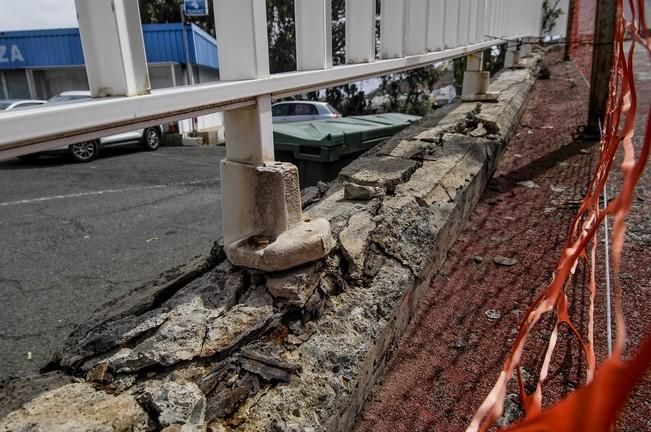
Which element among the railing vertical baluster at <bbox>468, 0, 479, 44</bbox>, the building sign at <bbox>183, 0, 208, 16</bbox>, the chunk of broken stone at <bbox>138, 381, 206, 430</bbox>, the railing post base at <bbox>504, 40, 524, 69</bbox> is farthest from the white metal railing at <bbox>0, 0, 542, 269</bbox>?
the building sign at <bbox>183, 0, 208, 16</bbox>

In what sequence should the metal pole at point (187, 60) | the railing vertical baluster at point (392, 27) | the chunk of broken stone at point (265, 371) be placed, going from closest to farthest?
1. the chunk of broken stone at point (265, 371)
2. the railing vertical baluster at point (392, 27)
3. the metal pole at point (187, 60)

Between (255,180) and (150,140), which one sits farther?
(150,140)

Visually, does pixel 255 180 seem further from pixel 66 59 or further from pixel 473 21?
pixel 66 59

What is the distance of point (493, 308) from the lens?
2.46 metres

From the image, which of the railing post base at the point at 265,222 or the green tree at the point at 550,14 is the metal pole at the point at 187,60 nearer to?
the green tree at the point at 550,14

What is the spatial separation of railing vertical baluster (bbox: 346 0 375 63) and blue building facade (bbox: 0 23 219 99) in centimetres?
1293

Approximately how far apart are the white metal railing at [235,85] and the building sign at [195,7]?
9647 mm

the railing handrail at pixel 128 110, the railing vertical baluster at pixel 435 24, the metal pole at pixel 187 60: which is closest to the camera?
the railing handrail at pixel 128 110

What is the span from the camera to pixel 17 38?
50.1 feet

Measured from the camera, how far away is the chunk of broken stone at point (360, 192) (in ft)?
8.63

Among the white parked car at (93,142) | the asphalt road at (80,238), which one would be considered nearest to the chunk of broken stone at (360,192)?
the asphalt road at (80,238)

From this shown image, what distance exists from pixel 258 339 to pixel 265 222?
1.59 feet

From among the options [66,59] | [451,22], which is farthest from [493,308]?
[66,59]

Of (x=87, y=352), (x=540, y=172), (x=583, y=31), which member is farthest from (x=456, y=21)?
(x=583, y=31)
